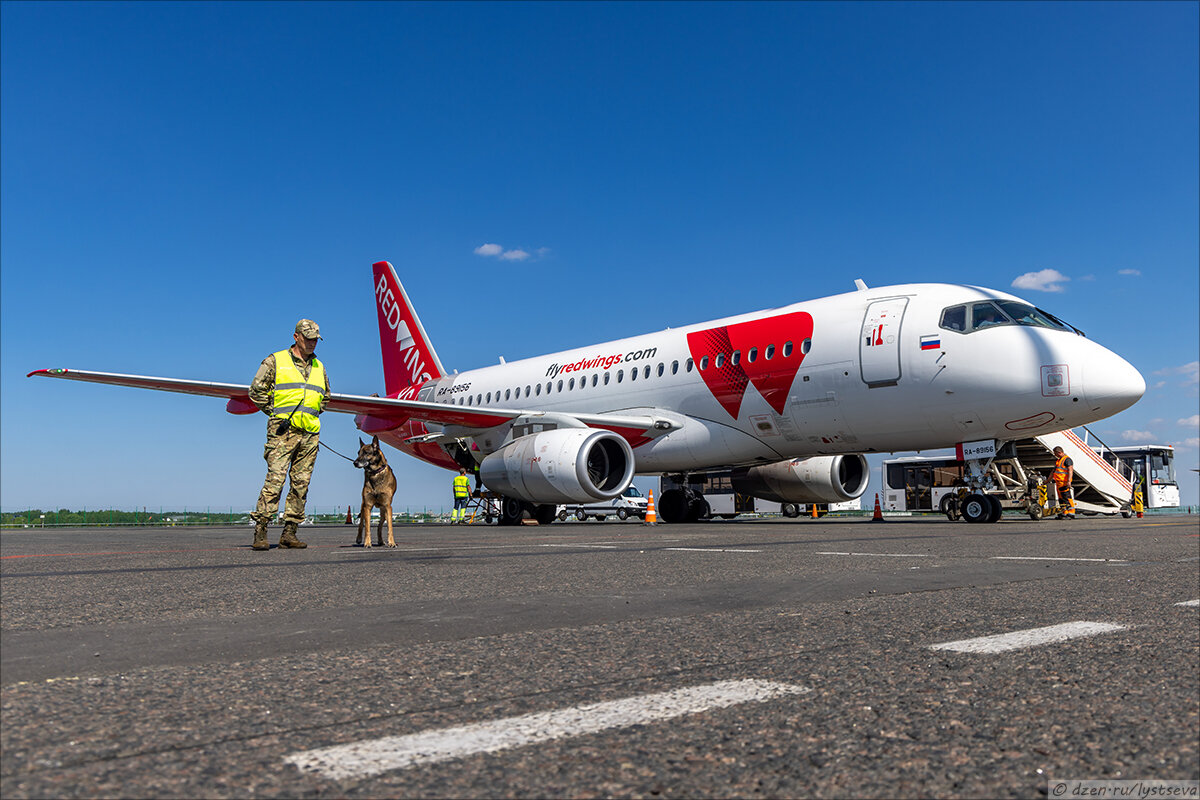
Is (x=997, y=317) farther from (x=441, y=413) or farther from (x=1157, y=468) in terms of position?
(x=1157, y=468)

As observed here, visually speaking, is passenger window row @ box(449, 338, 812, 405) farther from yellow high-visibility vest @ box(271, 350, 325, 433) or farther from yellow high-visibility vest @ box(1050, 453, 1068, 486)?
yellow high-visibility vest @ box(271, 350, 325, 433)

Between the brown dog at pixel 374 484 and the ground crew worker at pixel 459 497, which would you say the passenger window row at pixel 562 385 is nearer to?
the ground crew worker at pixel 459 497

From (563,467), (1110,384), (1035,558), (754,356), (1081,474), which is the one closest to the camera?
(1035,558)

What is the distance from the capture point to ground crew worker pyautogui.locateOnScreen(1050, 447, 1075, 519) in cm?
1770

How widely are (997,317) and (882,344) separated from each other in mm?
1580

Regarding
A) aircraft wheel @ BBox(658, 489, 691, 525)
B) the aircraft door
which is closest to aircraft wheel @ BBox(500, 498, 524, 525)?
aircraft wheel @ BBox(658, 489, 691, 525)

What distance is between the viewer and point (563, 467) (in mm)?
13766

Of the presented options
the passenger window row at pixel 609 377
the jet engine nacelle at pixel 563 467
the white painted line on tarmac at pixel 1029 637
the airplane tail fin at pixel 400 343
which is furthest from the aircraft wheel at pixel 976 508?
the airplane tail fin at pixel 400 343

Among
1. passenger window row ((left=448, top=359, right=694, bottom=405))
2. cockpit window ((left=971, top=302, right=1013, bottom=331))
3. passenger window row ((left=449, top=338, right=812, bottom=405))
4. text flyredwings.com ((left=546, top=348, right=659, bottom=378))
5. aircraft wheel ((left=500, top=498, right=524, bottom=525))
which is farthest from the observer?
aircraft wheel ((left=500, top=498, right=524, bottom=525))

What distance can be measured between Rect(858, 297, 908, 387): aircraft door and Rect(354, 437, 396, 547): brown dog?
25.4 feet

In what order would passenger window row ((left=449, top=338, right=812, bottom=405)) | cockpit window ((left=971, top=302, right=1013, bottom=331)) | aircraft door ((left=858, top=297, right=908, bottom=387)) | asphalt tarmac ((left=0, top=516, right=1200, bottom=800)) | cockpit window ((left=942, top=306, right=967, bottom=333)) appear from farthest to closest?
passenger window row ((left=449, top=338, right=812, bottom=405)) < aircraft door ((left=858, top=297, right=908, bottom=387)) < cockpit window ((left=942, top=306, right=967, bottom=333)) < cockpit window ((left=971, top=302, right=1013, bottom=331)) < asphalt tarmac ((left=0, top=516, right=1200, bottom=800))

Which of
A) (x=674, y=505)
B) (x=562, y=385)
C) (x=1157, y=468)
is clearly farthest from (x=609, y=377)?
(x=1157, y=468)

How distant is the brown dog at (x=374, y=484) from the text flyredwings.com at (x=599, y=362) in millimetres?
9163

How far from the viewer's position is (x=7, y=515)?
34.2 meters
